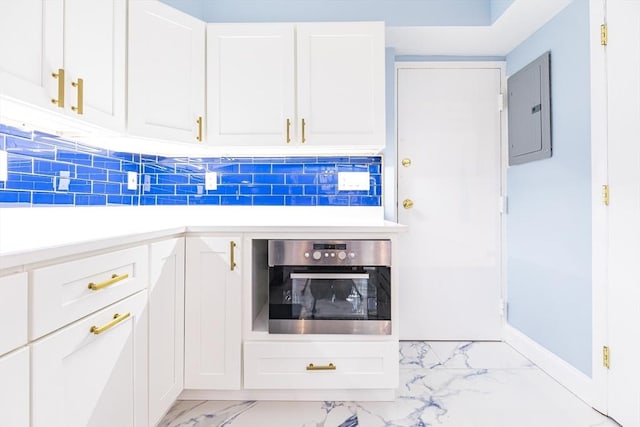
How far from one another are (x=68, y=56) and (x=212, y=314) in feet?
4.04

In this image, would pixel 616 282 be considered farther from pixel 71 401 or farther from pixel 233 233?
pixel 71 401

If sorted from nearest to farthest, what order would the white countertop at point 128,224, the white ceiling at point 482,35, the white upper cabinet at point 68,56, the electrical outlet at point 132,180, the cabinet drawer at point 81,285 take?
the cabinet drawer at point 81,285, the white countertop at point 128,224, the white upper cabinet at point 68,56, the white ceiling at point 482,35, the electrical outlet at point 132,180

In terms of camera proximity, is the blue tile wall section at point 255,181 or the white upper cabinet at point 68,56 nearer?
the white upper cabinet at point 68,56

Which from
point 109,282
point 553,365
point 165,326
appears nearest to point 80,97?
point 109,282

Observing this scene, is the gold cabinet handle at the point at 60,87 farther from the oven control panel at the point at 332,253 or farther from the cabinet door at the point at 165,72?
the oven control panel at the point at 332,253

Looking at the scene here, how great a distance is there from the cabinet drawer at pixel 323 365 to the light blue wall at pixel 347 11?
1.97 metres

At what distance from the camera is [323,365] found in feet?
5.66

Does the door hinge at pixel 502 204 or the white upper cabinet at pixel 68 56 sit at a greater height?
the white upper cabinet at pixel 68 56

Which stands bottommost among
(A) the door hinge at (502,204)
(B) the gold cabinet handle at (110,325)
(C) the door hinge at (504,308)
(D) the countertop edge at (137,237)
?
(C) the door hinge at (504,308)

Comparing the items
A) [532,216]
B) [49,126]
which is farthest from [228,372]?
[532,216]

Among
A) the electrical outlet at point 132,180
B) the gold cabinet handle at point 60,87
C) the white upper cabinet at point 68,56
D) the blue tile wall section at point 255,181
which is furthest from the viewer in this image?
the blue tile wall section at point 255,181

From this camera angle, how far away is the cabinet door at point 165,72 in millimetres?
1758

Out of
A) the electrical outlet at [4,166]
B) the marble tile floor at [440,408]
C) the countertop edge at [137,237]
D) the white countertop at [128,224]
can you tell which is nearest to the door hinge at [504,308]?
the marble tile floor at [440,408]

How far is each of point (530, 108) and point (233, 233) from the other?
1.99 meters
